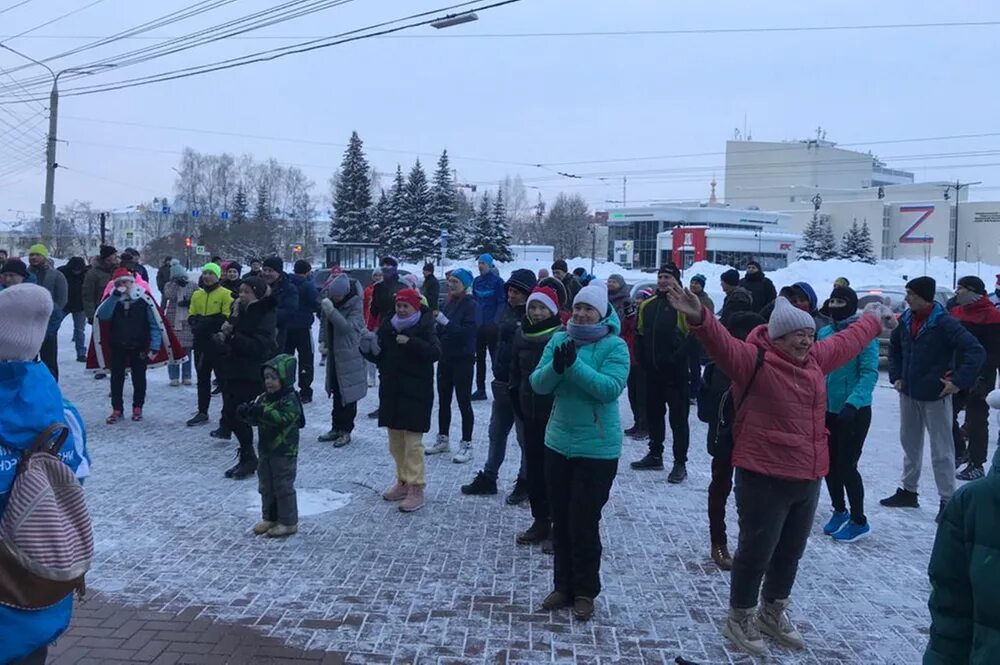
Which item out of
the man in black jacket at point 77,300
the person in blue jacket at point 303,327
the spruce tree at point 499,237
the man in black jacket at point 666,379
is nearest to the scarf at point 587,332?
the man in black jacket at point 666,379

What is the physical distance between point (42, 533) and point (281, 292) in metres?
8.16

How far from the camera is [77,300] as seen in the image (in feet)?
51.5

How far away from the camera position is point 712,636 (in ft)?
15.7

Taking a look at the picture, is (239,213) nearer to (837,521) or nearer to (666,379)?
(666,379)

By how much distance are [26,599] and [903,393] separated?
272 inches

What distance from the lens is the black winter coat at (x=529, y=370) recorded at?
5.79 metres

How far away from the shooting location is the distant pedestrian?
6969mm

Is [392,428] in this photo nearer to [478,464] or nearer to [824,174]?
[478,464]

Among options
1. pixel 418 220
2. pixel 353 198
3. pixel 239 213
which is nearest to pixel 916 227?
pixel 418 220

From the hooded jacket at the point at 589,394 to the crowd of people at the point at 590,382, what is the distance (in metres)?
0.01

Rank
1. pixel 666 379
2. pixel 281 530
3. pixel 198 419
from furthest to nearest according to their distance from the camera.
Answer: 1. pixel 198 419
2. pixel 666 379
3. pixel 281 530

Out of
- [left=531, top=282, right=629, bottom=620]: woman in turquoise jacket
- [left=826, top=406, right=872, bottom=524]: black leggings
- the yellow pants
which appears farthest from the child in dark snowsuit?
[left=826, top=406, right=872, bottom=524]: black leggings

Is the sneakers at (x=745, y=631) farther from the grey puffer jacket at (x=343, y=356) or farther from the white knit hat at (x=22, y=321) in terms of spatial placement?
the grey puffer jacket at (x=343, y=356)

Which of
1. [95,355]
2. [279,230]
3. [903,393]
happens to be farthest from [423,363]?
[279,230]
